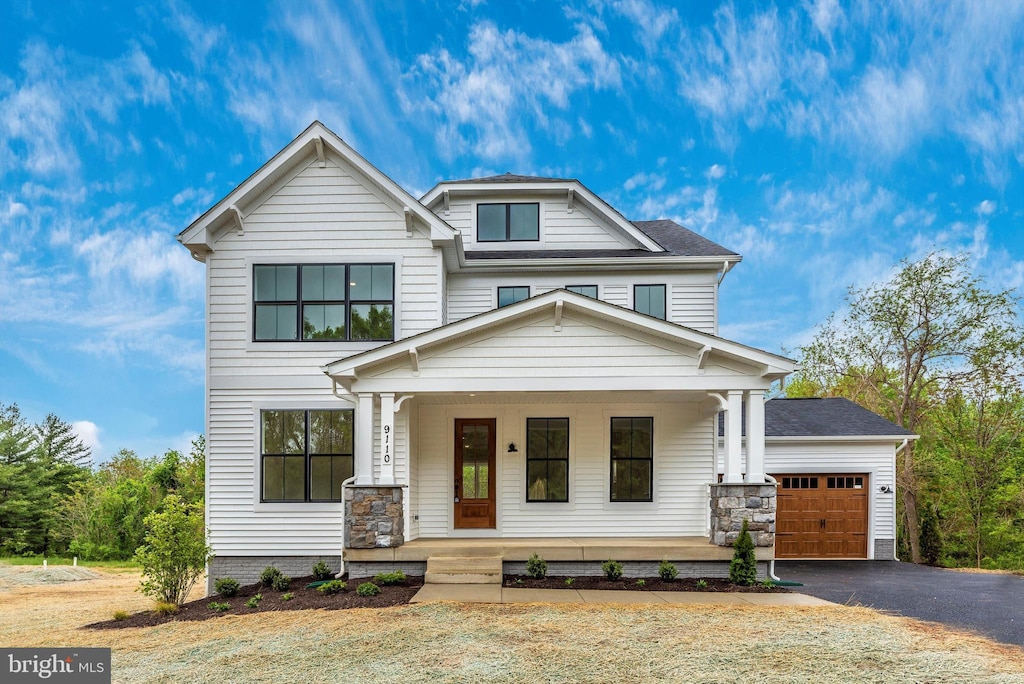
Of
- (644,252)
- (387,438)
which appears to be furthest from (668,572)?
(644,252)

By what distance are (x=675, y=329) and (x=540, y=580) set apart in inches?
163

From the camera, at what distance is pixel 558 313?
30.9 feet

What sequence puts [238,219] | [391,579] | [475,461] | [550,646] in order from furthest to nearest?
1. [475,461]
2. [238,219]
3. [391,579]
4. [550,646]

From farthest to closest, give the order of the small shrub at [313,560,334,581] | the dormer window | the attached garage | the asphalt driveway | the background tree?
the background tree
the attached garage
the dormer window
the small shrub at [313,560,334,581]
the asphalt driveway

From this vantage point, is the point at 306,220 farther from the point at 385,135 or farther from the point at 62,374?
the point at 385,135

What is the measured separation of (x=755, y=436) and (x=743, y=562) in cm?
185

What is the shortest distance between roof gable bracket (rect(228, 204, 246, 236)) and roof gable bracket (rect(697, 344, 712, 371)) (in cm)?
798

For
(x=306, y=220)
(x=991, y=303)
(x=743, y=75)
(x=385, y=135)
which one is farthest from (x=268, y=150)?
(x=991, y=303)

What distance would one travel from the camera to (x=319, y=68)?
29.7 m

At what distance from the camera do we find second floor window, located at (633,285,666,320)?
1245 cm

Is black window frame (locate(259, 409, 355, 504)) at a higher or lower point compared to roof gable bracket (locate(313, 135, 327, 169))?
lower

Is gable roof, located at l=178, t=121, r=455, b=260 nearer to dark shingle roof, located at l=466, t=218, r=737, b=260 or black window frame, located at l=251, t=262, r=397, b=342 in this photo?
black window frame, located at l=251, t=262, r=397, b=342

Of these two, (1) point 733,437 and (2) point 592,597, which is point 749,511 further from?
(2) point 592,597

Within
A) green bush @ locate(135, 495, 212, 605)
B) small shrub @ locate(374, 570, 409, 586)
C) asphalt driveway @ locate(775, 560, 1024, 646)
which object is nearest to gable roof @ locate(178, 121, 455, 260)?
green bush @ locate(135, 495, 212, 605)
